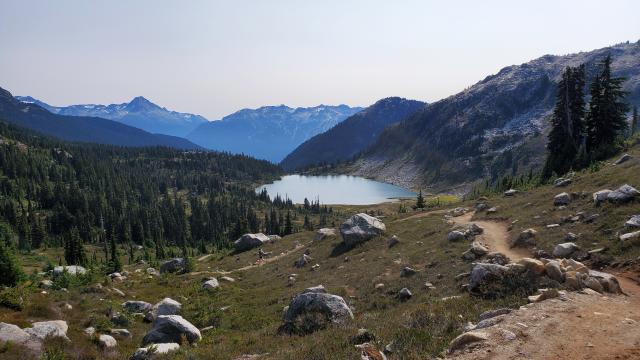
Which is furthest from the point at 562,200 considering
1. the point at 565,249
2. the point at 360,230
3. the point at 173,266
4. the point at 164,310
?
the point at 173,266

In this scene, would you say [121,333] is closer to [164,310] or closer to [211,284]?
[164,310]

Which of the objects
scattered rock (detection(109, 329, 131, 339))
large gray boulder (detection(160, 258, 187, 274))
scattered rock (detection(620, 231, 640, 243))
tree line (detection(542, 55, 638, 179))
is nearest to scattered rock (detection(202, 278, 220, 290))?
large gray boulder (detection(160, 258, 187, 274))

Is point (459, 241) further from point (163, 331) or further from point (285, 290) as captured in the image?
point (163, 331)

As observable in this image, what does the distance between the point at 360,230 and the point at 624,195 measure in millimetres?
27508

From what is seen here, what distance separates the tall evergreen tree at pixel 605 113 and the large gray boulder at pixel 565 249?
152ft

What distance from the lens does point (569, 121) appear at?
68.5 metres

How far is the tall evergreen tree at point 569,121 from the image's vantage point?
67.9m

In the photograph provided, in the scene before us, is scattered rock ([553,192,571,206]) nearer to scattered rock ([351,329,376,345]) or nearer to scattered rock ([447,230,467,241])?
scattered rock ([447,230,467,241])

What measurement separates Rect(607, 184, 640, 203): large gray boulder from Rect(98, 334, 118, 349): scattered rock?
33979mm

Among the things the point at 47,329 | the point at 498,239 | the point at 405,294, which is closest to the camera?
the point at 47,329

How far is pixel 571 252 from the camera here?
2378cm

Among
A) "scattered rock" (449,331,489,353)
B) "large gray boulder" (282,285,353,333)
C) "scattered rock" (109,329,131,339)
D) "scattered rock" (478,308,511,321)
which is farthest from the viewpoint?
"scattered rock" (109,329,131,339)

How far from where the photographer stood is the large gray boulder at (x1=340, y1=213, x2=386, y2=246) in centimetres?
4858

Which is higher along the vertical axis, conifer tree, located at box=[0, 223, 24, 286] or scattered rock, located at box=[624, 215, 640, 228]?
scattered rock, located at box=[624, 215, 640, 228]
